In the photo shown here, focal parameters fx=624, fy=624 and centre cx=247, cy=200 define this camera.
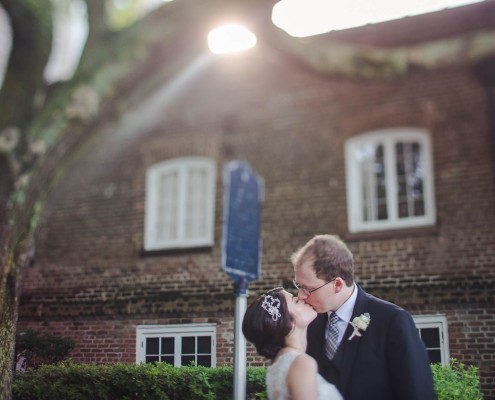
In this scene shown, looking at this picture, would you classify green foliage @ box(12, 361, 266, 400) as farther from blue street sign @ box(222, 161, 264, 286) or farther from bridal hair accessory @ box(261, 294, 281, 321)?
bridal hair accessory @ box(261, 294, 281, 321)

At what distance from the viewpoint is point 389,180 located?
9031mm

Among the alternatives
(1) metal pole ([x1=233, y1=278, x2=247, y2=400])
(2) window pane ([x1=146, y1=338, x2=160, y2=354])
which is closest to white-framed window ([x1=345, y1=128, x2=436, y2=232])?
(2) window pane ([x1=146, y1=338, x2=160, y2=354])

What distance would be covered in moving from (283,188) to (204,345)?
11.4 ft

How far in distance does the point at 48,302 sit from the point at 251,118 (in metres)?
4.60

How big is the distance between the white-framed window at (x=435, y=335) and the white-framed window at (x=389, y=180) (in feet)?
6.36

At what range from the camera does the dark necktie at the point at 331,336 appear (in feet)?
13.5

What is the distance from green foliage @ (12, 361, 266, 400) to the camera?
19.4ft

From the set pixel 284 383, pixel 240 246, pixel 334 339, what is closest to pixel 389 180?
pixel 240 246

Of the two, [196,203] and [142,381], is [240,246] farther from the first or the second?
[196,203]

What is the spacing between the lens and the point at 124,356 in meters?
6.06

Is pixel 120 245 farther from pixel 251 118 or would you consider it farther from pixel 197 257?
pixel 251 118

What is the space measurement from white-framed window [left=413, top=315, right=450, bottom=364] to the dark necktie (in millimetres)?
2645

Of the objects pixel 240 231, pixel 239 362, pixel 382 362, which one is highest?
pixel 240 231

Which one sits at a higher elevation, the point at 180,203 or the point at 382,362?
the point at 180,203
